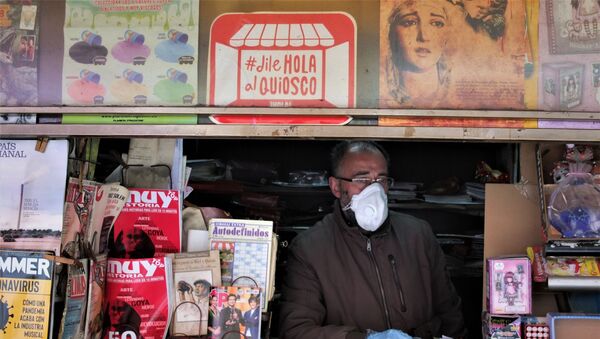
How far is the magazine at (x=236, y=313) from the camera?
202 centimetres

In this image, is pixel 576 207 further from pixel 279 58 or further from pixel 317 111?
pixel 279 58

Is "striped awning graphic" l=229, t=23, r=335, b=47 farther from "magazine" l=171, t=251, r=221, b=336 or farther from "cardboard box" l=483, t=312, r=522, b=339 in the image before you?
"cardboard box" l=483, t=312, r=522, b=339

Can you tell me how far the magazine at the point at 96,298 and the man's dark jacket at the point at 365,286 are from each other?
72 cm

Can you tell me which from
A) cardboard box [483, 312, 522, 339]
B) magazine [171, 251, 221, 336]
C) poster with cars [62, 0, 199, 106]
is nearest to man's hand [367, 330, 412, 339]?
cardboard box [483, 312, 522, 339]

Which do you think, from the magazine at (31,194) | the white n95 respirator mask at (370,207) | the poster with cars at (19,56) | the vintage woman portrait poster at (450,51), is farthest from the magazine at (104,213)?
the vintage woman portrait poster at (450,51)

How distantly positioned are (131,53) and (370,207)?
110cm

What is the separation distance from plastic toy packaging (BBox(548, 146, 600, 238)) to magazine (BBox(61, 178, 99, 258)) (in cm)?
170

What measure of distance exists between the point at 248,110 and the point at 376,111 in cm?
43

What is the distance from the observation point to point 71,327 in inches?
76.7

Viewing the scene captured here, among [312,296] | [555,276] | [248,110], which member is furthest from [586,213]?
[248,110]

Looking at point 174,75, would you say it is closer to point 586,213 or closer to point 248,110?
point 248,110

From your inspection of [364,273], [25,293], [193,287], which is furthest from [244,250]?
[25,293]

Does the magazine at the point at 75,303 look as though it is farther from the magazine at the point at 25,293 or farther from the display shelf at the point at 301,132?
the display shelf at the point at 301,132

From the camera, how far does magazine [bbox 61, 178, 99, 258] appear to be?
1965 mm
